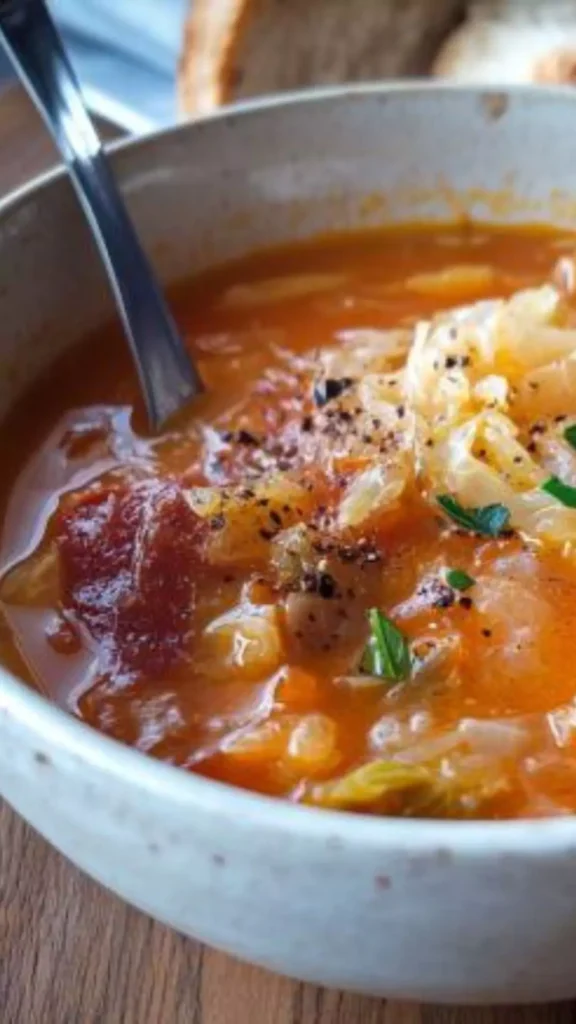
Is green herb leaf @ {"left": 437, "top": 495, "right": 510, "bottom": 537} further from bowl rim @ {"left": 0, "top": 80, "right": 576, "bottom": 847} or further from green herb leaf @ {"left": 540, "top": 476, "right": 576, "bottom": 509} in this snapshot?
bowl rim @ {"left": 0, "top": 80, "right": 576, "bottom": 847}

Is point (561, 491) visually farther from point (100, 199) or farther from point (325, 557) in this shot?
point (100, 199)

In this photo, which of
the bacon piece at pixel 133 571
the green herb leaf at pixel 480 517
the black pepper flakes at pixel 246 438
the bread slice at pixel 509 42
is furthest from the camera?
the bread slice at pixel 509 42

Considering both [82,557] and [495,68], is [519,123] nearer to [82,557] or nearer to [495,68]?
[495,68]

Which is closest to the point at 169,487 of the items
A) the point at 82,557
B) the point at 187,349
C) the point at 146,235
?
the point at 82,557

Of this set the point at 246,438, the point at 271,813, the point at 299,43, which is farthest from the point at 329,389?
the point at 299,43

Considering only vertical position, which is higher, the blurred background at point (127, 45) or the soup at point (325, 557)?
the blurred background at point (127, 45)

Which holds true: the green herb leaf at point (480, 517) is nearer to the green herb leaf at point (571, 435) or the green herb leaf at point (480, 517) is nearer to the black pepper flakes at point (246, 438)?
the green herb leaf at point (571, 435)

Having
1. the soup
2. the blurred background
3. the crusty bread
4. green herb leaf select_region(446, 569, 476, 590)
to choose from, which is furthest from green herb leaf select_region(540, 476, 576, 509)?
the blurred background

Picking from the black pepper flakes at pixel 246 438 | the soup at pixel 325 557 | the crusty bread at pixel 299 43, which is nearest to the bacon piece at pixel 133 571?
the soup at pixel 325 557
